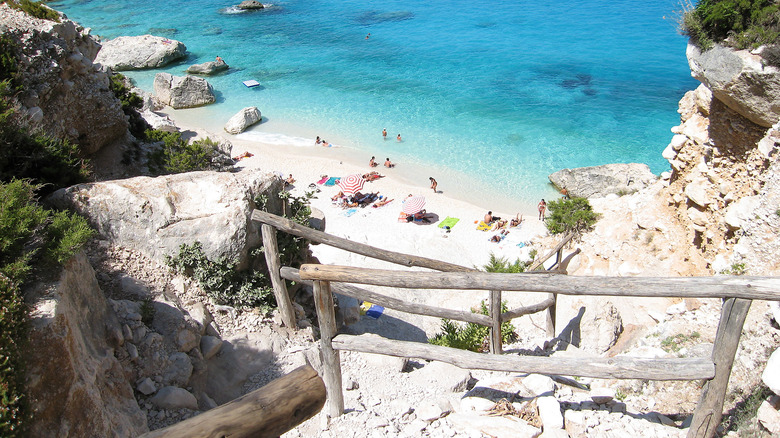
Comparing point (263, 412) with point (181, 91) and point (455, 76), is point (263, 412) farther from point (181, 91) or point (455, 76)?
point (455, 76)

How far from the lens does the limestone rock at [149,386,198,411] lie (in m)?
6.10

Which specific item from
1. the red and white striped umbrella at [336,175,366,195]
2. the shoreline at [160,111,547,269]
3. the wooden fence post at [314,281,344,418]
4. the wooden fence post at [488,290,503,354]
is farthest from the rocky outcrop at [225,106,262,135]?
the wooden fence post at [314,281,344,418]

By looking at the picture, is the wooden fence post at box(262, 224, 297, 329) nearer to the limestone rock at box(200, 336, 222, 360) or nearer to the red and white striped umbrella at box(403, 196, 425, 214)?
the limestone rock at box(200, 336, 222, 360)

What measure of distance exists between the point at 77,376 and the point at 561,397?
18.5ft

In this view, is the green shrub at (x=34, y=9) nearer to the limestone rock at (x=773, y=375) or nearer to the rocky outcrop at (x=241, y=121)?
the rocky outcrop at (x=241, y=121)

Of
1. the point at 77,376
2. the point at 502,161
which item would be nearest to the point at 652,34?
the point at 502,161

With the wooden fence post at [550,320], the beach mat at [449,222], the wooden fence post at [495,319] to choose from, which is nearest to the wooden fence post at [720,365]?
the wooden fence post at [495,319]

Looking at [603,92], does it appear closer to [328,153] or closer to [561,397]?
[328,153]

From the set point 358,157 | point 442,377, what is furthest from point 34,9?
point 358,157

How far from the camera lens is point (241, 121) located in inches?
1208

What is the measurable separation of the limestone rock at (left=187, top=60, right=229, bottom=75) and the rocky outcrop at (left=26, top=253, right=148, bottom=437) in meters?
37.5

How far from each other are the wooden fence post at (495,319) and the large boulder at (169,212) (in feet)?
14.8

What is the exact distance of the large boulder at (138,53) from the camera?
4134 cm

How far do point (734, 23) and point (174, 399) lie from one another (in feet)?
42.7
